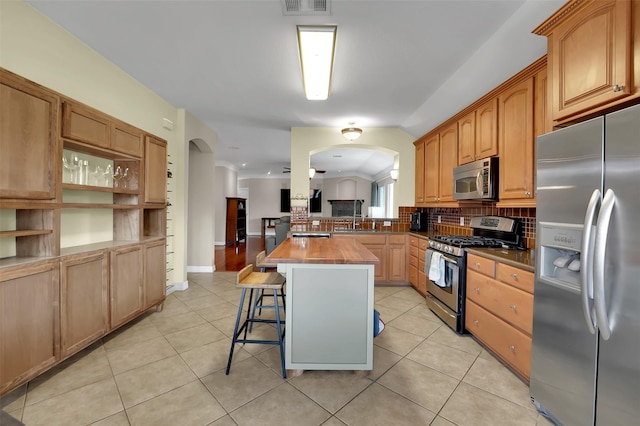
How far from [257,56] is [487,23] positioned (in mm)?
1875

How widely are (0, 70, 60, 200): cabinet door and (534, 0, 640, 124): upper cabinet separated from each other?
3286 millimetres

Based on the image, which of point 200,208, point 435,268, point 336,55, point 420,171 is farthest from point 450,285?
point 200,208

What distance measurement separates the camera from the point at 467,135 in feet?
9.95

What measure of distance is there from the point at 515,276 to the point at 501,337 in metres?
0.52

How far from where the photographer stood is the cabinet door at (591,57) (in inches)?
49.7

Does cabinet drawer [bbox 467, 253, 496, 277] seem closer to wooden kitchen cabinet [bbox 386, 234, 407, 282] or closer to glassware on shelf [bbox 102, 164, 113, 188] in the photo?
wooden kitchen cabinet [bbox 386, 234, 407, 282]

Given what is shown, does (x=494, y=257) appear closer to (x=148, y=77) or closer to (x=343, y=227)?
(x=343, y=227)

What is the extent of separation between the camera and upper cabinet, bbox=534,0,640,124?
4.10 feet

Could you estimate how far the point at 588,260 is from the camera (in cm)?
122

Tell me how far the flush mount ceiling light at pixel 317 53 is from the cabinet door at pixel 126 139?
1.80 meters

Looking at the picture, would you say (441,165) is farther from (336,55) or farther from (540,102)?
(336,55)

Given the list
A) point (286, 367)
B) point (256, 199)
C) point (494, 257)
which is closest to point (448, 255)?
point (494, 257)

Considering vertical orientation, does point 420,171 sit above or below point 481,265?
above

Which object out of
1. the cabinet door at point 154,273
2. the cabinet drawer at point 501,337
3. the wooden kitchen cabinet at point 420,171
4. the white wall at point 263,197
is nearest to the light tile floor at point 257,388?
the cabinet drawer at point 501,337
